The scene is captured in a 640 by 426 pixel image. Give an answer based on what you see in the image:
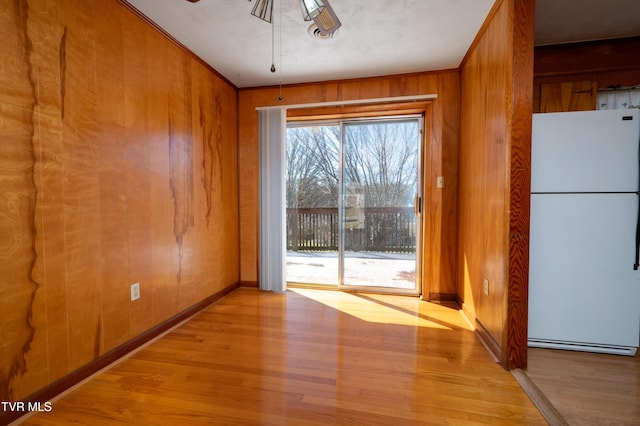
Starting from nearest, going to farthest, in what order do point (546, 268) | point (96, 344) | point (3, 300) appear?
point (3, 300) → point (96, 344) → point (546, 268)

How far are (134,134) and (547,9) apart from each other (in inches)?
123

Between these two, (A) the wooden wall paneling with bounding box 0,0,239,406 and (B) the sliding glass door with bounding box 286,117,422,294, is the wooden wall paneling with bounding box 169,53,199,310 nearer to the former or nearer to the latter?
(A) the wooden wall paneling with bounding box 0,0,239,406

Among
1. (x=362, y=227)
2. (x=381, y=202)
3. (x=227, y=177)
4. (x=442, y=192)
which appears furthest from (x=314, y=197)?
(x=442, y=192)

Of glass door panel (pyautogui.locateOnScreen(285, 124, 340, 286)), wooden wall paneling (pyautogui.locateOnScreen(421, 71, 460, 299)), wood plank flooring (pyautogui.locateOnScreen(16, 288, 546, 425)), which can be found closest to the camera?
wood plank flooring (pyautogui.locateOnScreen(16, 288, 546, 425))

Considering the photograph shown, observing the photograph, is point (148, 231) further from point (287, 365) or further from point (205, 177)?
point (287, 365)

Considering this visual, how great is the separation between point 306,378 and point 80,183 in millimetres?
1777

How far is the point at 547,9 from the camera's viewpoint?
2059 millimetres

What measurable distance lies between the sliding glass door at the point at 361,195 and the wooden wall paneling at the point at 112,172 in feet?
6.39

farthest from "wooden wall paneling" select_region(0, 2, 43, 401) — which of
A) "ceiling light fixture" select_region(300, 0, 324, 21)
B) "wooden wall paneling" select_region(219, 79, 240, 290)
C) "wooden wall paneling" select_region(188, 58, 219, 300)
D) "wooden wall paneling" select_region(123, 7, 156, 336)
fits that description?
"wooden wall paneling" select_region(219, 79, 240, 290)

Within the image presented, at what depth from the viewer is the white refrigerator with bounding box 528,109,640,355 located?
1.88 meters

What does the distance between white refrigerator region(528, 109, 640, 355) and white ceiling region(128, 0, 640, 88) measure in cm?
89

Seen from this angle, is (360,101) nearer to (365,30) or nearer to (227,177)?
(365,30)

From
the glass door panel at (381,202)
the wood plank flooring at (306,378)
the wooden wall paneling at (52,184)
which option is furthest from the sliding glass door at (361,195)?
the wooden wall paneling at (52,184)

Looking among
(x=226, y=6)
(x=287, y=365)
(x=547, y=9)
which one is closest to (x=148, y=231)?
(x=287, y=365)
